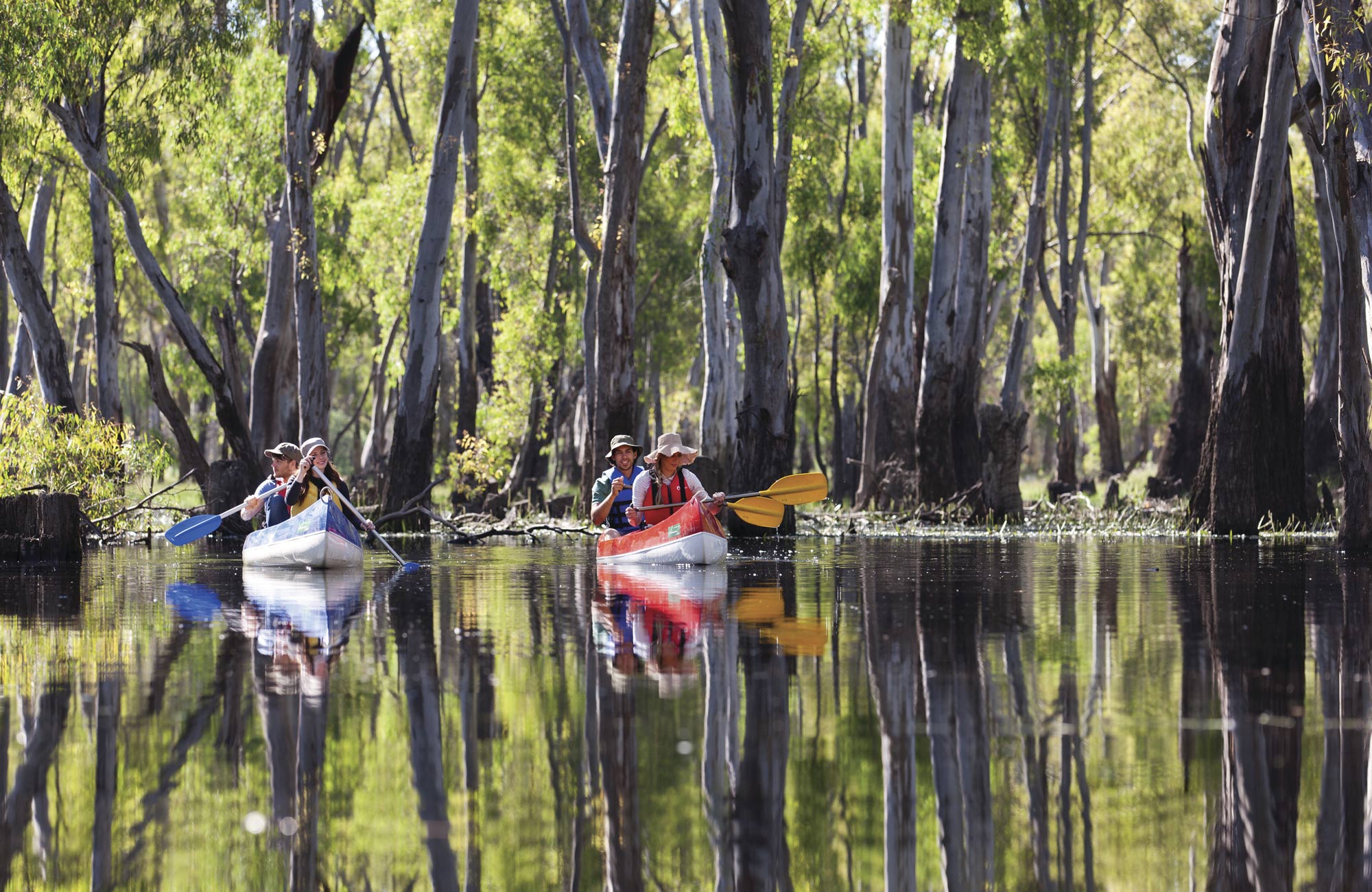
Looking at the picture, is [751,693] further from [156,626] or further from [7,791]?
[156,626]

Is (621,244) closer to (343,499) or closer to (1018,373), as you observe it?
(1018,373)

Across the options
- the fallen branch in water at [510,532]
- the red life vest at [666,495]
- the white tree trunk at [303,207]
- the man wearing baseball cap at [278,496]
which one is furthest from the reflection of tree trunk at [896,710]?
the white tree trunk at [303,207]

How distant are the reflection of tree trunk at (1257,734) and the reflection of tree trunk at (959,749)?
645mm

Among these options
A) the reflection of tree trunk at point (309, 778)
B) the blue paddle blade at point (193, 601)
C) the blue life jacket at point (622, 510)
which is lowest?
the blue paddle blade at point (193, 601)

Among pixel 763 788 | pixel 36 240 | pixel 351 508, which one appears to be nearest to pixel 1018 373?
pixel 351 508

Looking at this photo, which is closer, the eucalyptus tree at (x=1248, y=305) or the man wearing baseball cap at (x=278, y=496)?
the man wearing baseball cap at (x=278, y=496)

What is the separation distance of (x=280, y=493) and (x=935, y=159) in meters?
21.7

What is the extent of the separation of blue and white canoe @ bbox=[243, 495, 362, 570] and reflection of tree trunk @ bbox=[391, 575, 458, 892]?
4.48m

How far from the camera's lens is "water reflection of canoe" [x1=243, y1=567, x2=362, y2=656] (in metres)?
9.93

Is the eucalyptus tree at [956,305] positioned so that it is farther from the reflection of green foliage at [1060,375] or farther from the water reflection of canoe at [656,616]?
the water reflection of canoe at [656,616]

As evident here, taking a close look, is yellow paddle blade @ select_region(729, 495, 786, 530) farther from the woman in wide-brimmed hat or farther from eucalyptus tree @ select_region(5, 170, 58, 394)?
eucalyptus tree @ select_region(5, 170, 58, 394)

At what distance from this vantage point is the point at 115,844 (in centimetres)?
488

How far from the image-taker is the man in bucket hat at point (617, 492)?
57.9 ft

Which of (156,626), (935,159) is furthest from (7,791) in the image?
(935,159)
